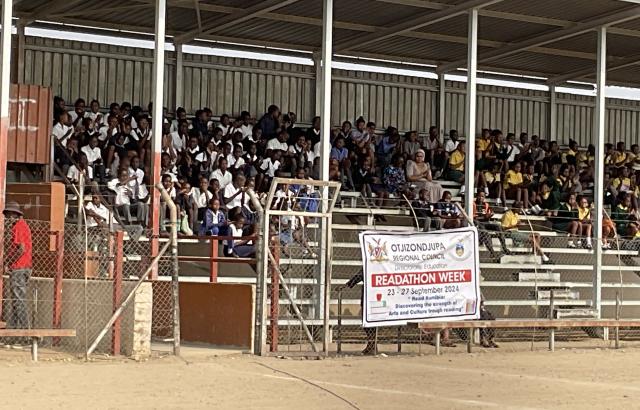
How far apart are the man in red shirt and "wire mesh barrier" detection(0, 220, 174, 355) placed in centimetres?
1

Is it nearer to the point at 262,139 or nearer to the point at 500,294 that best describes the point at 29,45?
the point at 262,139

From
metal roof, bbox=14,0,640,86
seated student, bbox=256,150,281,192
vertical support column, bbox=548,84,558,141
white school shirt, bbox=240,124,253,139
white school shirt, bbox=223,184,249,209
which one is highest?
metal roof, bbox=14,0,640,86

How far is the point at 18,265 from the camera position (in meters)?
17.3

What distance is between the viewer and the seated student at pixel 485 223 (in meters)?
24.2

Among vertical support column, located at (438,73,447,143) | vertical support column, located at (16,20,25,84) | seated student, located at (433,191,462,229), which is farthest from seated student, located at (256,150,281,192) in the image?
vertical support column, located at (438,73,447,143)

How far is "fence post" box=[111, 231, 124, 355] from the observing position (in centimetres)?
1688

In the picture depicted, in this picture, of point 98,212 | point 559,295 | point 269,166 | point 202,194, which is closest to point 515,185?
point 559,295

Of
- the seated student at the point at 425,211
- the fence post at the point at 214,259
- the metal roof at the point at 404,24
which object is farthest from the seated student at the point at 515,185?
the fence post at the point at 214,259

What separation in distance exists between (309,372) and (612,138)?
66.2 ft

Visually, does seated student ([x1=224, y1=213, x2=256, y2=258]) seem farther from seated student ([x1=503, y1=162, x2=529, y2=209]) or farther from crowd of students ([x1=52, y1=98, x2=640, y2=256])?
seated student ([x1=503, y1=162, x2=529, y2=209])

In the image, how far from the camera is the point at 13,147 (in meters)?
20.4

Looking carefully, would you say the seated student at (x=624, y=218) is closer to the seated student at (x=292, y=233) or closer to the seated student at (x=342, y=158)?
Result: the seated student at (x=342, y=158)

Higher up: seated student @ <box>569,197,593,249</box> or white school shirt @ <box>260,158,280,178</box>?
white school shirt @ <box>260,158,280,178</box>

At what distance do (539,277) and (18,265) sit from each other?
430 inches
